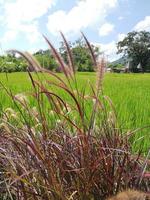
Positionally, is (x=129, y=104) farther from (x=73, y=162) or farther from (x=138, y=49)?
(x=138, y=49)

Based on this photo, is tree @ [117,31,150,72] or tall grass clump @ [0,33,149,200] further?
tree @ [117,31,150,72]

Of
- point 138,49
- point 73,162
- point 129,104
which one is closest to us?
point 73,162

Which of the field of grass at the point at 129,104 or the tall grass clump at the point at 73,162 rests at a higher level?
the tall grass clump at the point at 73,162

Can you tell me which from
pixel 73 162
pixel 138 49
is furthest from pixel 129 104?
pixel 138 49

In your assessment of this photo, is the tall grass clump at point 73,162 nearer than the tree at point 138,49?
Yes

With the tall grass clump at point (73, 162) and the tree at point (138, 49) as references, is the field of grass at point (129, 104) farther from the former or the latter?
the tree at point (138, 49)

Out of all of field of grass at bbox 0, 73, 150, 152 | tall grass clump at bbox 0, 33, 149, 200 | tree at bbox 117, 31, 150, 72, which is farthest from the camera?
tree at bbox 117, 31, 150, 72

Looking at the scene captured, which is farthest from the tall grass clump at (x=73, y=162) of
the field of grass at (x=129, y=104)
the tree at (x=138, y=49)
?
the tree at (x=138, y=49)

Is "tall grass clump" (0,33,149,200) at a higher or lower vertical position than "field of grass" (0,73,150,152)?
higher

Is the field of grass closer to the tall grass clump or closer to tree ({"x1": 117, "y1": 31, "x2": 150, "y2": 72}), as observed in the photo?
the tall grass clump

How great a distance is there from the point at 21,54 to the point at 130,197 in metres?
0.77

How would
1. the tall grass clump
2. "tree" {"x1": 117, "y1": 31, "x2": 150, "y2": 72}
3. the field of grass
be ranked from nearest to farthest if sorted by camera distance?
1. the tall grass clump
2. the field of grass
3. "tree" {"x1": 117, "y1": 31, "x2": 150, "y2": 72}

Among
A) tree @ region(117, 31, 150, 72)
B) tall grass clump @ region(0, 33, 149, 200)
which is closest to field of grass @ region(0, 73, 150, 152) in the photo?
tall grass clump @ region(0, 33, 149, 200)

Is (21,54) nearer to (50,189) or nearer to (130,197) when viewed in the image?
(50,189)
